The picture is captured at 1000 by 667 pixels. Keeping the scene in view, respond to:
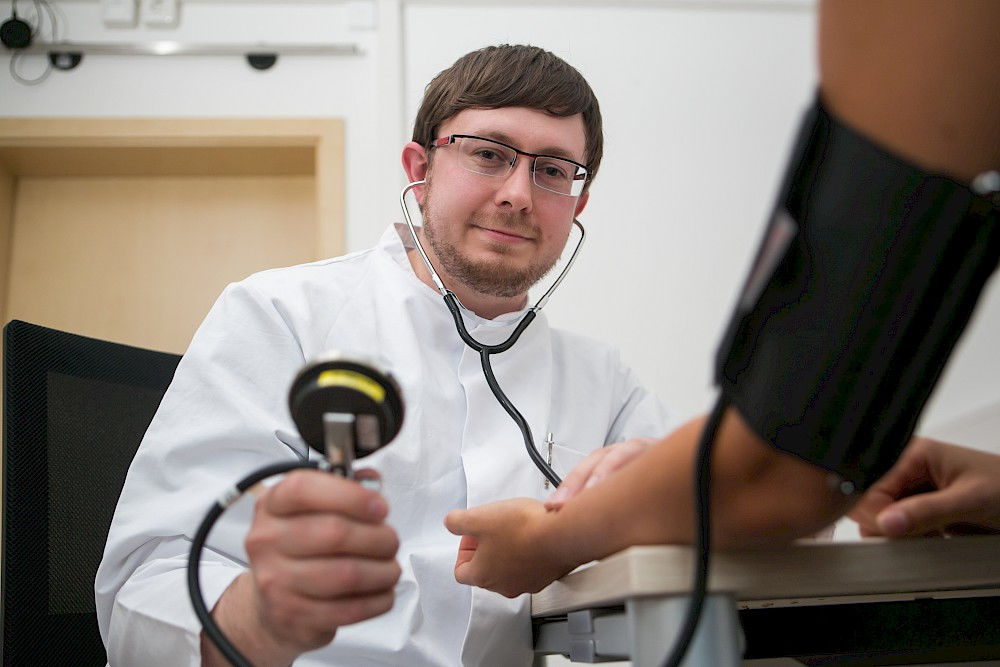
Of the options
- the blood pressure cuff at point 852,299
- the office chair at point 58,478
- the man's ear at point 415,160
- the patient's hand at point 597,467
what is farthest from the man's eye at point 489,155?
the blood pressure cuff at point 852,299

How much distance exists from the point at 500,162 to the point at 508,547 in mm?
874

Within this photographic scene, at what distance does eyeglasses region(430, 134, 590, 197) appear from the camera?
54.2 inches

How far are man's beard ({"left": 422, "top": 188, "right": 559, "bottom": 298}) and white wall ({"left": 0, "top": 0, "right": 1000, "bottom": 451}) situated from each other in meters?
1.19

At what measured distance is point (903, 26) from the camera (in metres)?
0.36

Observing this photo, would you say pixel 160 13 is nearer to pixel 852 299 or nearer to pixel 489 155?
pixel 489 155

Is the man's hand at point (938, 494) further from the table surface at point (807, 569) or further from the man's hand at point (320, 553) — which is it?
the man's hand at point (320, 553)

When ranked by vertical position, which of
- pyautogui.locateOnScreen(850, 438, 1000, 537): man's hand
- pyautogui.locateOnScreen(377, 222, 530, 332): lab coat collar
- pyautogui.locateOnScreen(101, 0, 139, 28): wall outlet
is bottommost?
pyautogui.locateOnScreen(850, 438, 1000, 537): man's hand

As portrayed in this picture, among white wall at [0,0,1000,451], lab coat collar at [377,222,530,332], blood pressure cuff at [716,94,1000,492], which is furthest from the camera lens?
white wall at [0,0,1000,451]

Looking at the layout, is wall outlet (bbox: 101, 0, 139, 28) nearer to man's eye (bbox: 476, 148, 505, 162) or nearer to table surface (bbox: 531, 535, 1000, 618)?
man's eye (bbox: 476, 148, 505, 162)

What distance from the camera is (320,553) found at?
48cm

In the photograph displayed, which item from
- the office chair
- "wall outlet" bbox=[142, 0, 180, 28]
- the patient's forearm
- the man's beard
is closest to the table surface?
the patient's forearm

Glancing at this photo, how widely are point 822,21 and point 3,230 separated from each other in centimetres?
280

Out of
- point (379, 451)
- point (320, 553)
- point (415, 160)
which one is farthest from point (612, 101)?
point (320, 553)

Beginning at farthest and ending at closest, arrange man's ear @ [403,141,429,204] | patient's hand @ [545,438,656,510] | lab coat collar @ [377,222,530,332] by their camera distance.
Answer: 1. man's ear @ [403,141,429,204]
2. lab coat collar @ [377,222,530,332]
3. patient's hand @ [545,438,656,510]
